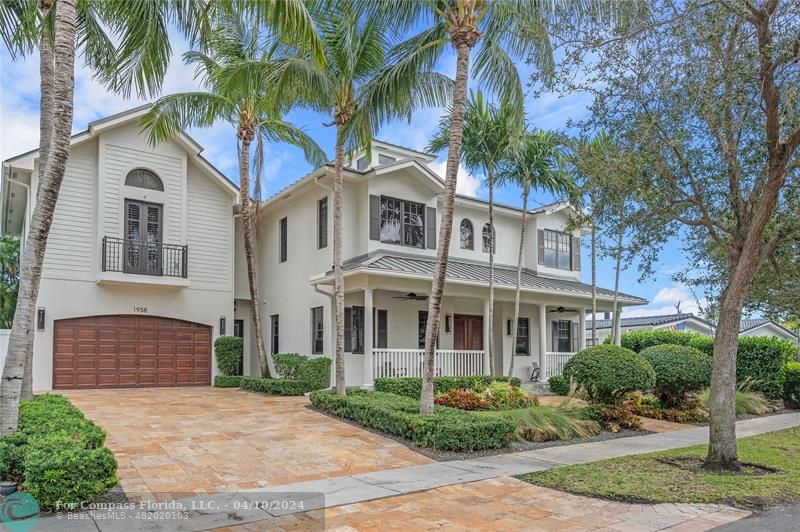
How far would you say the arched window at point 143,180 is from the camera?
60.1ft

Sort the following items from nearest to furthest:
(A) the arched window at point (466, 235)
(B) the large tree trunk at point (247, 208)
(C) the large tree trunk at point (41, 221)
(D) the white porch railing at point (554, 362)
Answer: (C) the large tree trunk at point (41, 221) → (B) the large tree trunk at point (247, 208) → (D) the white porch railing at point (554, 362) → (A) the arched window at point (466, 235)

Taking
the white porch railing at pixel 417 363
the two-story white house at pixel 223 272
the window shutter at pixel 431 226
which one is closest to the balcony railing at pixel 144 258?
the two-story white house at pixel 223 272

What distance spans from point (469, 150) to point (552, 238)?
6.98 meters

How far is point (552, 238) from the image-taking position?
22406 millimetres

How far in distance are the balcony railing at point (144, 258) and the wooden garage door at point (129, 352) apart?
1.54m

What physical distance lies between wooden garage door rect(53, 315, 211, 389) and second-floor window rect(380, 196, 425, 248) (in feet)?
23.3

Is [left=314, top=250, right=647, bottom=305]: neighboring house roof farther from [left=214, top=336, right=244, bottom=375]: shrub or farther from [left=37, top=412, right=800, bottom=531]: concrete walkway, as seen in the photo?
[left=37, top=412, right=800, bottom=531]: concrete walkway

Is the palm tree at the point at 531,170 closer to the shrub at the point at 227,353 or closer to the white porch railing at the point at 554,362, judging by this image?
the white porch railing at the point at 554,362

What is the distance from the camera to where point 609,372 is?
1209cm

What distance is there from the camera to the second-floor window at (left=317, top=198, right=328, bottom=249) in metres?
18.0

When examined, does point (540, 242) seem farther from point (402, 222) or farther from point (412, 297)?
point (412, 297)

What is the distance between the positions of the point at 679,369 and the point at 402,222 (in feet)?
28.7

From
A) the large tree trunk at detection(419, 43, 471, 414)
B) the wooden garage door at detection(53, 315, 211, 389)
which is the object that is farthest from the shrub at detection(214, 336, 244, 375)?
the large tree trunk at detection(419, 43, 471, 414)

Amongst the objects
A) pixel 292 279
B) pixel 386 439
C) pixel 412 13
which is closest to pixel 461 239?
pixel 292 279
